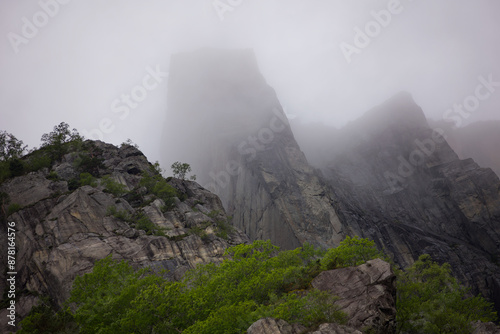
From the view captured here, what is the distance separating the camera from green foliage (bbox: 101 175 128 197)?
2371 inches

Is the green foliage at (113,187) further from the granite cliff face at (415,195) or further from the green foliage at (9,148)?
the granite cliff face at (415,195)

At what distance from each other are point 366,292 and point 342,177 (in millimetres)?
116647

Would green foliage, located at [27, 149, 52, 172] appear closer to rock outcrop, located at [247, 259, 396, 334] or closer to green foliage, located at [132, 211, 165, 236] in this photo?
green foliage, located at [132, 211, 165, 236]

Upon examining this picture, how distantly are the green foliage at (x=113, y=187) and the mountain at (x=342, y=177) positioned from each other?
55.5 m

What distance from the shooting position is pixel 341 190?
12769 centimetres

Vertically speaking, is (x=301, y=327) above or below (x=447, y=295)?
above

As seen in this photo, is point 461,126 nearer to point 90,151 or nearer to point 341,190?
point 341,190

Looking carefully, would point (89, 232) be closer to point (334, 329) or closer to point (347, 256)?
point (347, 256)

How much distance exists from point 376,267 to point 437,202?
111 m

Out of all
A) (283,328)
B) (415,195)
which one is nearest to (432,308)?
(283,328)

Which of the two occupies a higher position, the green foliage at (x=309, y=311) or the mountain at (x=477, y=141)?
the green foliage at (x=309, y=311)

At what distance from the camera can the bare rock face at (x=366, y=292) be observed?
23672 mm


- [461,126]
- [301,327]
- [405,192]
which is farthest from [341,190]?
[461,126]

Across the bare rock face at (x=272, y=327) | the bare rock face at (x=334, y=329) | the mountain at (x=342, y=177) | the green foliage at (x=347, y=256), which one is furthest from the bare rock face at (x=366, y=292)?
the mountain at (x=342, y=177)
